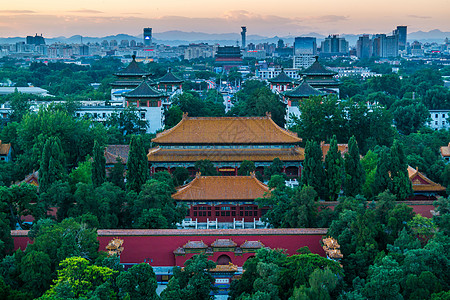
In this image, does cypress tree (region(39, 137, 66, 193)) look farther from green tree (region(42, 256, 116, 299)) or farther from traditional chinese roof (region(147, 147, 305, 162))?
green tree (region(42, 256, 116, 299))

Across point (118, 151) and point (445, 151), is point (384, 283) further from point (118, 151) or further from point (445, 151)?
point (445, 151)

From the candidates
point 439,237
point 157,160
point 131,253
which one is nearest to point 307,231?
point 439,237

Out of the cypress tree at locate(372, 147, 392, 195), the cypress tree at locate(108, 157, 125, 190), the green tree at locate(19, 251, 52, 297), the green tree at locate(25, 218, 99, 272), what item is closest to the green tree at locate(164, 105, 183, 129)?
the cypress tree at locate(108, 157, 125, 190)

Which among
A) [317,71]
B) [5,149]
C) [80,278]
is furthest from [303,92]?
[80,278]

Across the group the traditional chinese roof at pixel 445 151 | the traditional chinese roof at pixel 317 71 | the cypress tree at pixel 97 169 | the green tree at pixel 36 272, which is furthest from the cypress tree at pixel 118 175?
the traditional chinese roof at pixel 317 71

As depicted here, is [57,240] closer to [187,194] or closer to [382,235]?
[187,194]

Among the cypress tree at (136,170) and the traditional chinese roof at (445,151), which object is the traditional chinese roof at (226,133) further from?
the traditional chinese roof at (445,151)
